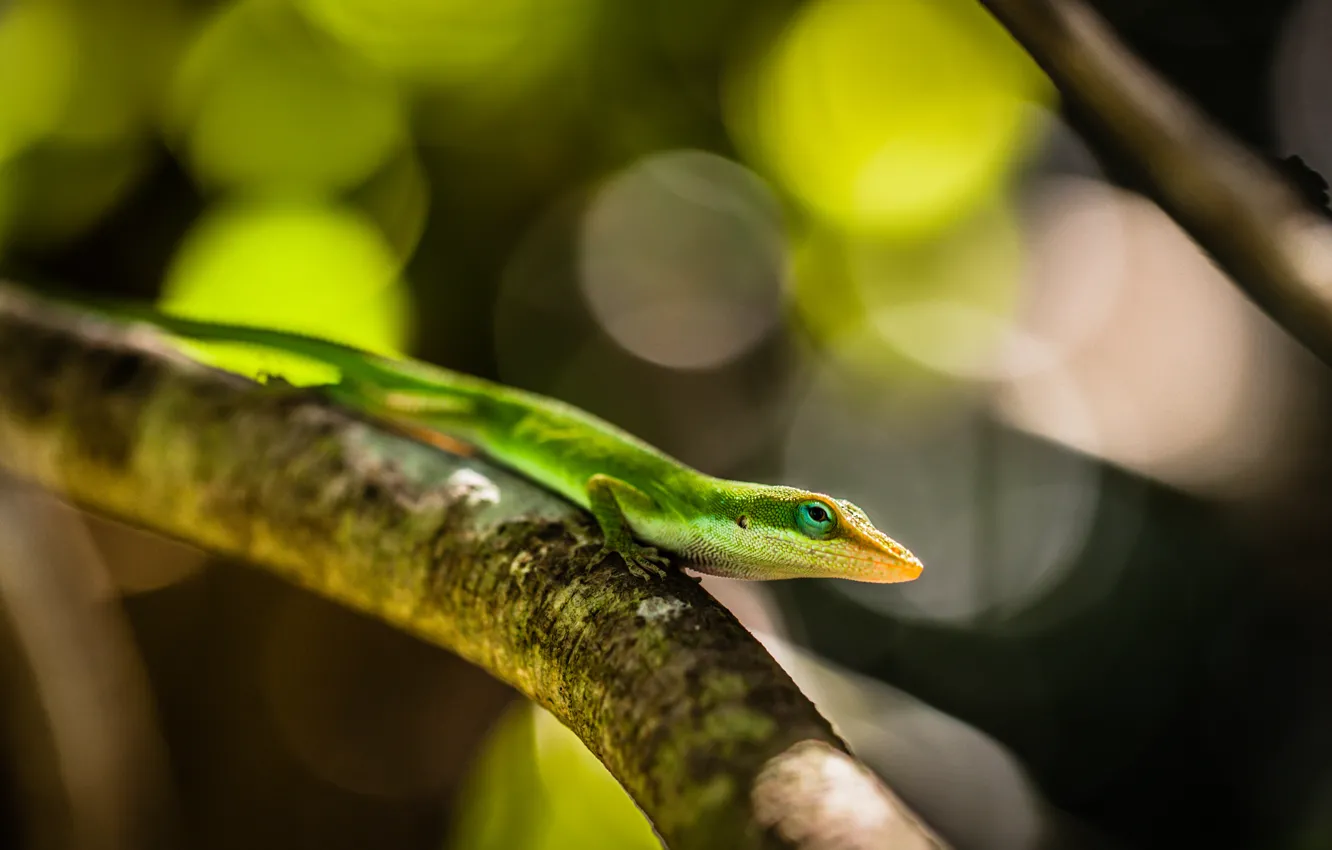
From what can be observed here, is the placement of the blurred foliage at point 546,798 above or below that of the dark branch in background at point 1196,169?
below

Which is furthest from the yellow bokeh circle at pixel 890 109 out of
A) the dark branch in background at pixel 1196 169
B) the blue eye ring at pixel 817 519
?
the dark branch in background at pixel 1196 169

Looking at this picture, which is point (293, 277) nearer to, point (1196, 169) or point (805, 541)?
point (805, 541)

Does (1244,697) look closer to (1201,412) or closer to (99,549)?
(1201,412)

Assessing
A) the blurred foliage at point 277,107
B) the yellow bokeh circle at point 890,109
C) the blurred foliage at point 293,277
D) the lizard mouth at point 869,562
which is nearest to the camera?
the lizard mouth at point 869,562

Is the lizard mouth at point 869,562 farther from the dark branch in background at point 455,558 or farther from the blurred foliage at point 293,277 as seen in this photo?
the blurred foliage at point 293,277

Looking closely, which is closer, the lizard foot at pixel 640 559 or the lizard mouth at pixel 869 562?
the lizard foot at pixel 640 559

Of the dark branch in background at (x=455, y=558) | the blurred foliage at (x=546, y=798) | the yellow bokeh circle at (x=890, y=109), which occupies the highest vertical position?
the yellow bokeh circle at (x=890, y=109)
